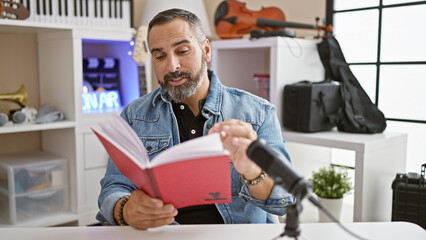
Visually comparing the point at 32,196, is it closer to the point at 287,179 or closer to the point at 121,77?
the point at 121,77

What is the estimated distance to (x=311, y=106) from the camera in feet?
7.04

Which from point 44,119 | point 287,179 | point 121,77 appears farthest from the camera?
point 121,77

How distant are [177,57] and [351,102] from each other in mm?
1309

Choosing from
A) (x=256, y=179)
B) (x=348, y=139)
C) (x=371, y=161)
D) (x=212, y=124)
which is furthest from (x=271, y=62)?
(x=256, y=179)

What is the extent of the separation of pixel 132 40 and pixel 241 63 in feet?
2.38

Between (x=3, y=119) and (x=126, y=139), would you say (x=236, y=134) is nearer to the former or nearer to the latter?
(x=126, y=139)

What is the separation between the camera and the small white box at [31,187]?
7.02ft

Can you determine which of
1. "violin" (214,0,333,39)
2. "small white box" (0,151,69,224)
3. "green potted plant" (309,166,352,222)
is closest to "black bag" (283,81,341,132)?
"green potted plant" (309,166,352,222)

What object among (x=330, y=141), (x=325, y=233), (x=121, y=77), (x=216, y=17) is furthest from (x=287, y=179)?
(x=121, y=77)

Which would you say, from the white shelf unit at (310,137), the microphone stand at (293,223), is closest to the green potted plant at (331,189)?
the white shelf unit at (310,137)

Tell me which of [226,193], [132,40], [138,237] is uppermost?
[132,40]

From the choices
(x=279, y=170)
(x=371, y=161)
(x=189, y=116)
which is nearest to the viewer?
(x=279, y=170)

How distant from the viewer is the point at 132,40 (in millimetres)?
2609

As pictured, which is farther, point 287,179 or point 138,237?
point 138,237
